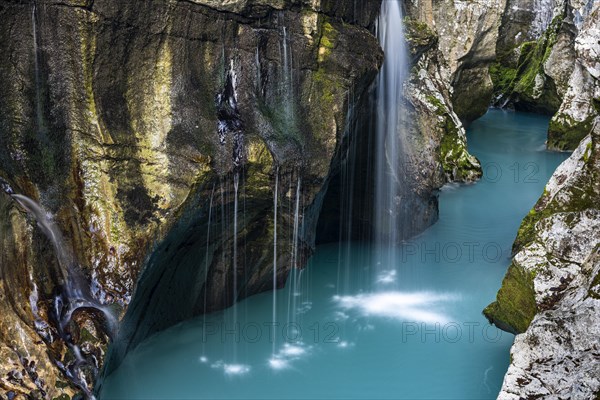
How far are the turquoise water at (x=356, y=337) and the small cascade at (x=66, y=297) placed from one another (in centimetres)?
113

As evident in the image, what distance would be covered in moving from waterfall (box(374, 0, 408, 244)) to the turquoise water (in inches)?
25.1

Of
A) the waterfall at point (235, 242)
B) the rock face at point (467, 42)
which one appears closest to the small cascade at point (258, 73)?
the waterfall at point (235, 242)

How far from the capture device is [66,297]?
8.70m

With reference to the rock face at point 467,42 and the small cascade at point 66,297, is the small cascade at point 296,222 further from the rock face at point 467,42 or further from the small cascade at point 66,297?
the rock face at point 467,42

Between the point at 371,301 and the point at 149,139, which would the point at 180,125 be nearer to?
the point at 149,139

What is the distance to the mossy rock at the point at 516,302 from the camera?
8641 mm

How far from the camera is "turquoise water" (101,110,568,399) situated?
31.8ft

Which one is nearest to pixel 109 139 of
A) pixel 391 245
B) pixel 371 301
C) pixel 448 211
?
pixel 371 301

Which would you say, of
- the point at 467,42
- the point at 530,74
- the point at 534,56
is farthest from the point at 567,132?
the point at 534,56

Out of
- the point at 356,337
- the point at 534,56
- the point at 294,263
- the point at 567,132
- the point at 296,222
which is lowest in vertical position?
the point at 356,337

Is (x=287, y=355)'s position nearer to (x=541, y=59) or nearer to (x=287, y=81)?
(x=287, y=81)

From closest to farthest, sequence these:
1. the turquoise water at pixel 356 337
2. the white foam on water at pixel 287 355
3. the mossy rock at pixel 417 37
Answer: the turquoise water at pixel 356 337 < the white foam on water at pixel 287 355 < the mossy rock at pixel 417 37

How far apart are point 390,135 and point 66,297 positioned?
7.52 m

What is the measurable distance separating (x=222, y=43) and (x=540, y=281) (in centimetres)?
504
